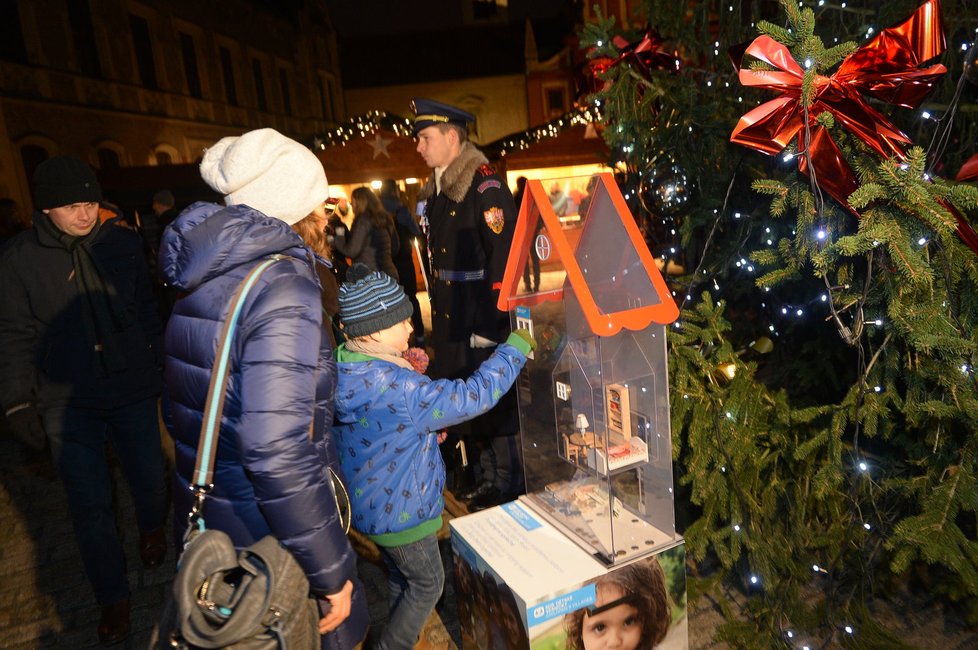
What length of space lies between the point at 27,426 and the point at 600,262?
2720 millimetres

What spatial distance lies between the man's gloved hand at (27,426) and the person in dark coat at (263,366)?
1.63m

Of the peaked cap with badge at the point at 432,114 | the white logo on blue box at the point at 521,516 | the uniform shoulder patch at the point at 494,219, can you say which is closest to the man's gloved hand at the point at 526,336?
the white logo on blue box at the point at 521,516

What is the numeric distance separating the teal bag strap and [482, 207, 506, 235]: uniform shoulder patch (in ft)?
6.73

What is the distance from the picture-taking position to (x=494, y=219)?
357 cm

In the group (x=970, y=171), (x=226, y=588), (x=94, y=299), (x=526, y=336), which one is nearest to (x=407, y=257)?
(x=94, y=299)

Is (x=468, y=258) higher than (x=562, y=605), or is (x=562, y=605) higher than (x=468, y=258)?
(x=468, y=258)

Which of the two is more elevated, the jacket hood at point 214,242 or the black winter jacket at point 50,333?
the jacket hood at point 214,242

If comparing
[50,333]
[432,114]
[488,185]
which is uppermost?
[432,114]

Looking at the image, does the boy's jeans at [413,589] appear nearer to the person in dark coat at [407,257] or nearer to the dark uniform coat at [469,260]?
the dark uniform coat at [469,260]

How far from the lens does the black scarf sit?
3139 mm

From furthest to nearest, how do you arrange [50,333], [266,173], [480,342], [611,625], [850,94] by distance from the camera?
[480,342] < [50,333] < [611,625] < [850,94] < [266,173]

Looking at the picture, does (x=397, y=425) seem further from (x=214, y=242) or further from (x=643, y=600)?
(x=643, y=600)

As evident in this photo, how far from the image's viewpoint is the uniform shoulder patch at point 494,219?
3561mm

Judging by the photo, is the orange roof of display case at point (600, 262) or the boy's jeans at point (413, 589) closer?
the orange roof of display case at point (600, 262)
